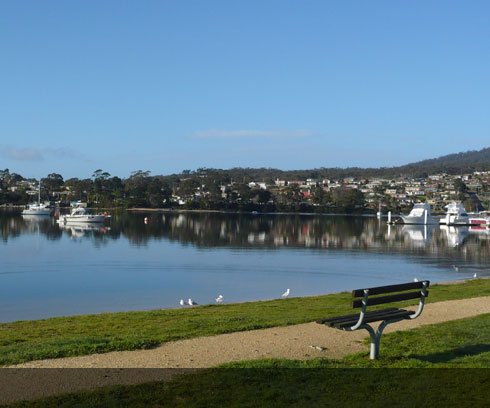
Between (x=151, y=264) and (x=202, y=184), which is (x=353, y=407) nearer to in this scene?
(x=151, y=264)

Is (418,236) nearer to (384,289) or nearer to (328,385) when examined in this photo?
(384,289)

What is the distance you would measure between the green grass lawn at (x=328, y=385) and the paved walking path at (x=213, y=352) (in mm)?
420

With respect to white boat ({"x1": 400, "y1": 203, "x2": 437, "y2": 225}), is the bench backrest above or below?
above

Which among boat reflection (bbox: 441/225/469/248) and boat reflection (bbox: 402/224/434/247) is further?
A: boat reflection (bbox: 402/224/434/247)

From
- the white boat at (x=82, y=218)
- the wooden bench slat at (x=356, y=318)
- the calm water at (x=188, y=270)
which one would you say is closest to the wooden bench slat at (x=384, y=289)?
the wooden bench slat at (x=356, y=318)

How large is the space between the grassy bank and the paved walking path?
1.15ft

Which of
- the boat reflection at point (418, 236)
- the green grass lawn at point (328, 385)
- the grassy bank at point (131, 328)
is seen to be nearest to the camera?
the green grass lawn at point (328, 385)

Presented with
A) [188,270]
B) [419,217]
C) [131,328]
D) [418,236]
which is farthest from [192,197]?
[131,328]

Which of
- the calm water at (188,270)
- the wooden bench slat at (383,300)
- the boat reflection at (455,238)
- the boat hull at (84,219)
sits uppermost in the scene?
the wooden bench slat at (383,300)

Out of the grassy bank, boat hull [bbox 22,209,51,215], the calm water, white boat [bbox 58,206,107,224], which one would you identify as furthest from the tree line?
the grassy bank

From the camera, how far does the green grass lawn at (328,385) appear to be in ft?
21.0

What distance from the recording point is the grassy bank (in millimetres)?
8859

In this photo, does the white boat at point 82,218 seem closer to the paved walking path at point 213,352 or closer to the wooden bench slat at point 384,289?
the paved walking path at point 213,352

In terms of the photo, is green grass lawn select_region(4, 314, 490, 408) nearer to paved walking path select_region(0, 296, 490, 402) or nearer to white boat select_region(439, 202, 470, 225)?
paved walking path select_region(0, 296, 490, 402)
